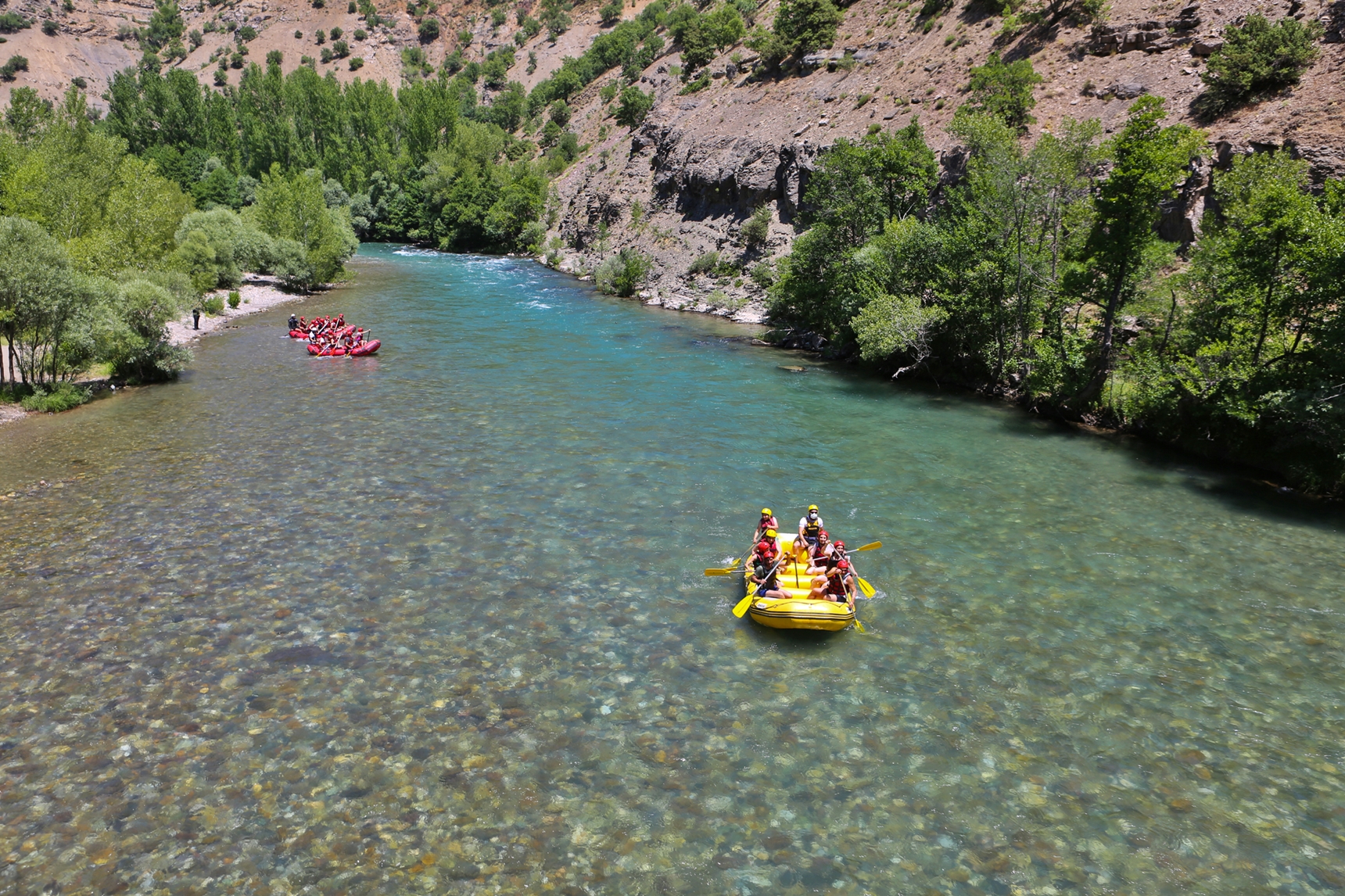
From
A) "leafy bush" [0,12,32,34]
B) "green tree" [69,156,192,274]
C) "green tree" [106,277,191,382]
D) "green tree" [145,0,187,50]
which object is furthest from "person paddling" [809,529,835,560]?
"green tree" [145,0,187,50]

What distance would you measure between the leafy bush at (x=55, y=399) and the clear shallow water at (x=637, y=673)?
196 centimetres

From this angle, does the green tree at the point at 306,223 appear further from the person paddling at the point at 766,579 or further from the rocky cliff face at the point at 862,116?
the person paddling at the point at 766,579

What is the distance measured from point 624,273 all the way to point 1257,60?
141ft

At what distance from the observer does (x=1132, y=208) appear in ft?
88.1

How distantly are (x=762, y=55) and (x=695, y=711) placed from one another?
74.6 metres

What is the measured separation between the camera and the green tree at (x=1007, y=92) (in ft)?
155

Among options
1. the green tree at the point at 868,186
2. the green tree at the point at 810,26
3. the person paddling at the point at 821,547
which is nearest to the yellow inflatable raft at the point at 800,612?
the person paddling at the point at 821,547

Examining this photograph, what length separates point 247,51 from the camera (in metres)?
191

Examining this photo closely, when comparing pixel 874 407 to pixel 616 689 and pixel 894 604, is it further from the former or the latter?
pixel 616 689

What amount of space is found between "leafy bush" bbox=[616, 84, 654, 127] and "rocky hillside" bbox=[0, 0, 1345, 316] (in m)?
2.64

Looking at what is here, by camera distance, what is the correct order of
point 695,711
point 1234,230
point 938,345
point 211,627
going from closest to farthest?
point 695,711, point 211,627, point 1234,230, point 938,345

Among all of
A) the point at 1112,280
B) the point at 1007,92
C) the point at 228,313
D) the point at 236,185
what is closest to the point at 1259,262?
the point at 1112,280

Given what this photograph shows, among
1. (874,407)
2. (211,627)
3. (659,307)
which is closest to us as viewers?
(211,627)

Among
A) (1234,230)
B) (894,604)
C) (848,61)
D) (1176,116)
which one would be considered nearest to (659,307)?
(848,61)
